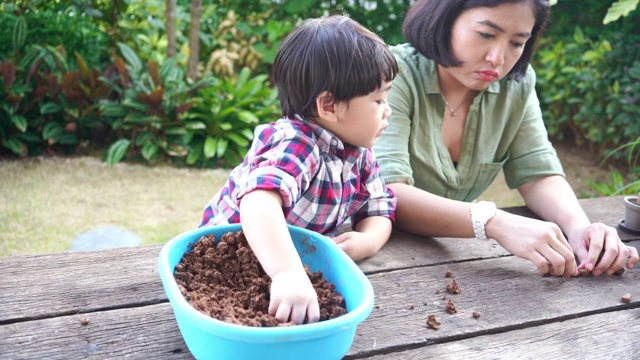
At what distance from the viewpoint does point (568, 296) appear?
4.46 ft

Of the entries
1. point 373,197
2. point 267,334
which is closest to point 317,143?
point 373,197

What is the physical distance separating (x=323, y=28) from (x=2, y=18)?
13.0 ft

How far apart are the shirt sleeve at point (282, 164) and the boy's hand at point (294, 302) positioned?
22 centimetres

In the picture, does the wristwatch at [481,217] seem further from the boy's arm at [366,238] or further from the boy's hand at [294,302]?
the boy's hand at [294,302]

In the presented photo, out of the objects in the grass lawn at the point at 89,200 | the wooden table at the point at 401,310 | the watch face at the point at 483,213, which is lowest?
the grass lawn at the point at 89,200

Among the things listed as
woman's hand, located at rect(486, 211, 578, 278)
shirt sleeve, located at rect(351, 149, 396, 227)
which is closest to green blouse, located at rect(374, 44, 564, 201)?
shirt sleeve, located at rect(351, 149, 396, 227)

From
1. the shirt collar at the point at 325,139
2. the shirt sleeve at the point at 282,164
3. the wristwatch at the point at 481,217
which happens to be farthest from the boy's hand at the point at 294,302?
the wristwatch at the point at 481,217

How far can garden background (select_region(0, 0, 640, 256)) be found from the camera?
4121 millimetres

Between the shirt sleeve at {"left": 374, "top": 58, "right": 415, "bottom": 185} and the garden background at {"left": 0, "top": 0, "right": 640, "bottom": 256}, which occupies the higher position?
the shirt sleeve at {"left": 374, "top": 58, "right": 415, "bottom": 185}

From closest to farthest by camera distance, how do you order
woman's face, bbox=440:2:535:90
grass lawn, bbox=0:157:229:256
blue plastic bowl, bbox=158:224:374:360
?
1. blue plastic bowl, bbox=158:224:374:360
2. woman's face, bbox=440:2:535:90
3. grass lawn, bbox=0:157:229:256

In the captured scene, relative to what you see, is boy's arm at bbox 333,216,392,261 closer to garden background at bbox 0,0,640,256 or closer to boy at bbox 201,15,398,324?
boy at bbox 201,15,398,324

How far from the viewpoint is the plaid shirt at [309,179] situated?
1239 mm

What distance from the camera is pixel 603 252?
1.53m

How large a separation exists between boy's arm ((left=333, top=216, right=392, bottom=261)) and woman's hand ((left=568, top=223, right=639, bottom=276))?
0.46m
